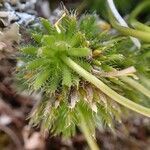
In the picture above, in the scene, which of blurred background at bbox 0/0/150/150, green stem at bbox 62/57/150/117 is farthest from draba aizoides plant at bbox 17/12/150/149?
blurred background at bbox 0/0/150/150

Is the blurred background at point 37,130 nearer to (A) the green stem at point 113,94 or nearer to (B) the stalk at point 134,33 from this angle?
(B) the stalk at point 134,33

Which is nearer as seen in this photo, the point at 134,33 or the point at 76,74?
the point at 76,74

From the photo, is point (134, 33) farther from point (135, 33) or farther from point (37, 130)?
point (37, 130)

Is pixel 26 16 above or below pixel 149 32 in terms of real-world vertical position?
above

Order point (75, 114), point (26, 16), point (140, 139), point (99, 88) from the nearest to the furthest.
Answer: point (99, 88), point (75, 114), point (26, 16), point (140, 139)

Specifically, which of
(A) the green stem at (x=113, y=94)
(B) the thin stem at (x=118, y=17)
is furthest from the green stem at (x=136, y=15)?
(A) the green stem at (x=113, y=94)

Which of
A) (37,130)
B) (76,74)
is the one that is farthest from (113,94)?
(37,130)

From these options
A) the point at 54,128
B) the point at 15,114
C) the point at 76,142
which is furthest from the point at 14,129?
the point at 54,128

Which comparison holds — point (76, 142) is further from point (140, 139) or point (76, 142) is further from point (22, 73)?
point (22, 73)
